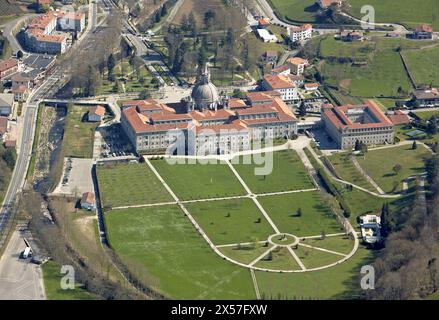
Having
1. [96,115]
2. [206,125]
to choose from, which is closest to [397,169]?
[206,125]

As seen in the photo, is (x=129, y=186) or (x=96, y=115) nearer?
(x=129, y=186)

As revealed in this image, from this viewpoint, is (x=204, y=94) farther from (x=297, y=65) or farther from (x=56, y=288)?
(x=56, y=288)

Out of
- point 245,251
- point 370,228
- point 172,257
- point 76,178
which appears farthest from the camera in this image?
point 76,178

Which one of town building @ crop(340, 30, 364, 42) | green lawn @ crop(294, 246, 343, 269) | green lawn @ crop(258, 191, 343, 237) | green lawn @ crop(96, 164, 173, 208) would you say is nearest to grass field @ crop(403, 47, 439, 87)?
town building @ crop(340, 30, 364, 42)

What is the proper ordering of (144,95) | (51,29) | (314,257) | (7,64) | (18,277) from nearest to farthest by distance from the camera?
(18,277), (314,257), (144,95), (7,64), (51,29)

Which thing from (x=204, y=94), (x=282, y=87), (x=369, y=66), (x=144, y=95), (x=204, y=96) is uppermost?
(x=204, y=94)

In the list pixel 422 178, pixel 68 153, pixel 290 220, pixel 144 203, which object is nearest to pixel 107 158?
pixel 68 153
